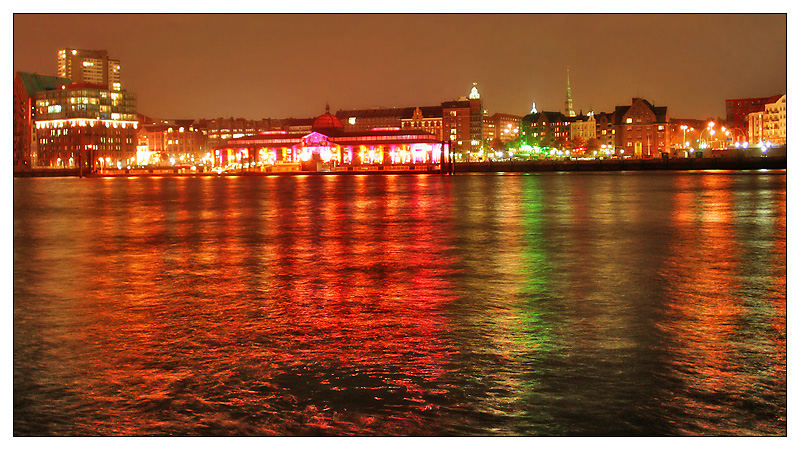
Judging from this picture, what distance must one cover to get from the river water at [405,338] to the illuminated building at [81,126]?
6910 inches

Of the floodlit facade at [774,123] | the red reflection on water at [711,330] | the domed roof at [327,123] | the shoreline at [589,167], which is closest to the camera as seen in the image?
the red reflection on water at [711,330]

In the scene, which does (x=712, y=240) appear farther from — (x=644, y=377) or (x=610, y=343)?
(x=644, y=377)

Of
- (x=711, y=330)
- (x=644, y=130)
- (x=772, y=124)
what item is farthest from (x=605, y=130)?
(x=711, y=330)

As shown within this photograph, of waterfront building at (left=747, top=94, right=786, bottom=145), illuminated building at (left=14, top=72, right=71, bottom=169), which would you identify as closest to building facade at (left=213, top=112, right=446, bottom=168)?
waterfront building at (left=747, top=94, right=786, bottom=145)

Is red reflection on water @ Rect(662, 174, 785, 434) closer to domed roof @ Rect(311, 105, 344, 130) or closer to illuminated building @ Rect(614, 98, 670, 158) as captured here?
domed roof @ Rect(311, 105, 344, 130)

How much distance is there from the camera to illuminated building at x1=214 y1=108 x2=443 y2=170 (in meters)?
141

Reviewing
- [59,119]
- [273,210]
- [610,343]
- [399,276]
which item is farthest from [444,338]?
[59,119]

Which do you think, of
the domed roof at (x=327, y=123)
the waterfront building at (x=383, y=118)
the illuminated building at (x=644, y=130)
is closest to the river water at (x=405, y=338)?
the domed roof at (x=327, y=123)

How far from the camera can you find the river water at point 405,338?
6.19 m

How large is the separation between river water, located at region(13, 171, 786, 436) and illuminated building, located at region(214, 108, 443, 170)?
123758 mm

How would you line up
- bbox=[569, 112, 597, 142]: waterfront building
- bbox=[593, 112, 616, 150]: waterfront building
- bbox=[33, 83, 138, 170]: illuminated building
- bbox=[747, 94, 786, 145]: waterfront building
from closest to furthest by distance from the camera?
1. bbox=[747, 94, 786, 145]: waterfront building
2. bbox=[593, 112, 616, 150]: waterfront building
3. bbox=[569, 112, 597, 142]: waterfront building
4. bbox=[33, 83, 138, 170]: illuminated building

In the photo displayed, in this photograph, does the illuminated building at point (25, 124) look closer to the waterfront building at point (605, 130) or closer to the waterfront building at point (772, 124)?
the waterfront building at point (605, 130)

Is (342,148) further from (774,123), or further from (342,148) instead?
(774,123)

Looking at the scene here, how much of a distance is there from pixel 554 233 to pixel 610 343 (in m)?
12.1
